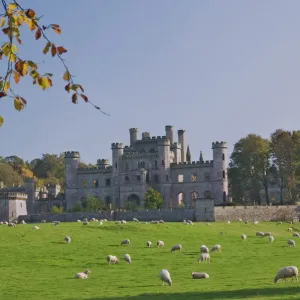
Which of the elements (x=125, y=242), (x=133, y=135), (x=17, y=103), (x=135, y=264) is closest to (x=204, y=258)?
(x=135, y=264)

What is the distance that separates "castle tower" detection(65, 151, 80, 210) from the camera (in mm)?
98037

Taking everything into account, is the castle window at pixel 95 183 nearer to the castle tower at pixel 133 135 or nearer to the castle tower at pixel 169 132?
the castle tower at pixel 133 135

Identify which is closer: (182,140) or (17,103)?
(17,103)

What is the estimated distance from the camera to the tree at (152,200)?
8625cm

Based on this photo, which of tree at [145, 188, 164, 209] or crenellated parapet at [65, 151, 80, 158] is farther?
crenellated parapet at [65, 151, 80, 158]

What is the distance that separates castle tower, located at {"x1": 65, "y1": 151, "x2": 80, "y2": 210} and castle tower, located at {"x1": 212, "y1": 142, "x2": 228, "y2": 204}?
64.2 feet

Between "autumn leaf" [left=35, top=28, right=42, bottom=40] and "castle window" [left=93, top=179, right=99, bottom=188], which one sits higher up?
"castle window" [left=93, top=179, right=99, bottom=188]

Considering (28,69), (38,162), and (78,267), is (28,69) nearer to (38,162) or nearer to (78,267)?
(78,267)

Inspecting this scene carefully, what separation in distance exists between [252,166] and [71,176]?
26739mm

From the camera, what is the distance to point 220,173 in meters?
93.0

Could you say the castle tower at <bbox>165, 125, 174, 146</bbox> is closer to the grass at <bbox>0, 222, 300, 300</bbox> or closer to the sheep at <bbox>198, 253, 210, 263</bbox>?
the grass at <bbox>0, 222, 300, 300</bbox>

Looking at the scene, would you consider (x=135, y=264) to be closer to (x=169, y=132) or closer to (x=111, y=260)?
(x=111, y=260)

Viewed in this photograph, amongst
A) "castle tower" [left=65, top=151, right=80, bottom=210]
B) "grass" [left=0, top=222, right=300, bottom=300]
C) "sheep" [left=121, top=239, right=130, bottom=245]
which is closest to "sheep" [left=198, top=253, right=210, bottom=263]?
"grass" [left=0, top=222, right=300, bottom=300]

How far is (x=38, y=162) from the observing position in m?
151
